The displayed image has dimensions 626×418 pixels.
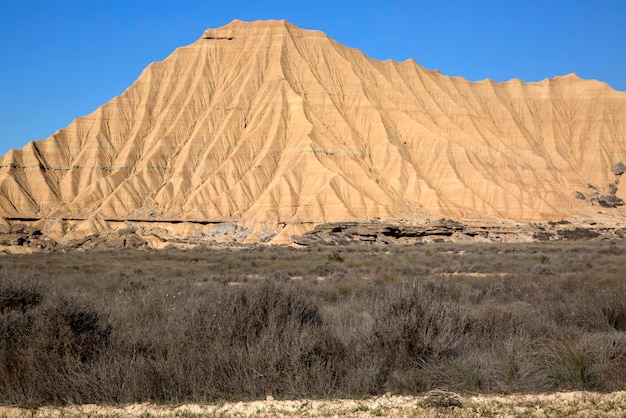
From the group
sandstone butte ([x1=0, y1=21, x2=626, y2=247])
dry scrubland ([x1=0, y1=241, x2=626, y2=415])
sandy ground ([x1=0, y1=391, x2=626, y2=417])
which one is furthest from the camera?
sandstone butte ([x1=0, y1=21, x2=626, y2=247])

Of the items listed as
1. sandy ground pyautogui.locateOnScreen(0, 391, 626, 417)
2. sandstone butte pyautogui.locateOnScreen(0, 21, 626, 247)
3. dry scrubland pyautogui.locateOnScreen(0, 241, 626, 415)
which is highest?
sandstone butte pyautogui.locateOnScreen(0, 21, 626, 247)

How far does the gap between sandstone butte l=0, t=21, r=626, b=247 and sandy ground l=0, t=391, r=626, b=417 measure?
157 feet

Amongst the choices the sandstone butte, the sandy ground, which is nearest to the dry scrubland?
the sandy ground

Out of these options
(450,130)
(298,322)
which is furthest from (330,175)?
(298,322)

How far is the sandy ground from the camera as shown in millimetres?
7227

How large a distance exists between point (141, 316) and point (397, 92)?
70.0m

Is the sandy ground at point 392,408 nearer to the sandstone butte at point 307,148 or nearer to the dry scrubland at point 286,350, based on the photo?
the dry scrubland at point 286,350

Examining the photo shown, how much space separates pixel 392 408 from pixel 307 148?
5917 centimetres

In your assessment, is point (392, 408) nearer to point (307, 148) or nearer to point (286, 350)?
point (286, 350)

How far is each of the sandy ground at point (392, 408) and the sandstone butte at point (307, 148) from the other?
47.9m

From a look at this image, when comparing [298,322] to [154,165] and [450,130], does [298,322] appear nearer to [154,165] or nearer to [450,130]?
[154,165]

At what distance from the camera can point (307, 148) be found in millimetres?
65812

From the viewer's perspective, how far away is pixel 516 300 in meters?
15.2

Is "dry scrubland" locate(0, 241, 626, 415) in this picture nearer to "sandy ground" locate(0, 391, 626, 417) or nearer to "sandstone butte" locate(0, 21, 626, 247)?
"sandy ground" locate(0, 391, 626, 417)
